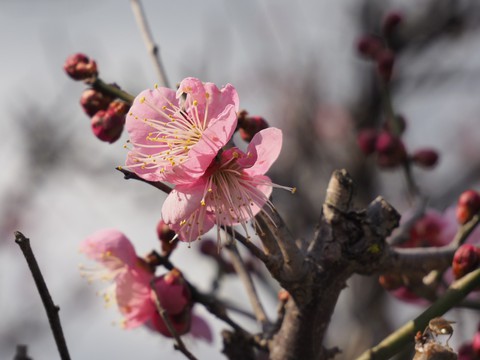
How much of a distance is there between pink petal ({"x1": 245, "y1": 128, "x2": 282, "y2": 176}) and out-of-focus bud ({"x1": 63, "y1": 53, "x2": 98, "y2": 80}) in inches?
19.4

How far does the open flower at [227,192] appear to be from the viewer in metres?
1.38

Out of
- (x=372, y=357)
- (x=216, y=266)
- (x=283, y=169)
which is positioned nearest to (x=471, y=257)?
(x=372, y=357)

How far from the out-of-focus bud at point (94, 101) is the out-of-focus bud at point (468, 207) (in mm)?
924

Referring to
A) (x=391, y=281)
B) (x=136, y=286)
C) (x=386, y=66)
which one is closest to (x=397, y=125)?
(x=386, y=66)

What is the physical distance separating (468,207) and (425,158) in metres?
0.76

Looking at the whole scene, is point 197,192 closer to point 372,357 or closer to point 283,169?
point 372,357

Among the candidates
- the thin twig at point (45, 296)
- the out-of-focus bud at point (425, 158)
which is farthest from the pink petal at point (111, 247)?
the out-of-focus bud at point (425, 158)

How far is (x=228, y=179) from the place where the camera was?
4.87 ft

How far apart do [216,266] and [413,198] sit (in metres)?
0.72

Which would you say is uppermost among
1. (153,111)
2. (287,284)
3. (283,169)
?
(153,111)

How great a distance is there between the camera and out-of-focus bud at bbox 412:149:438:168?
2645 mm

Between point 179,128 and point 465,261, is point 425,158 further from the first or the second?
point 179,128

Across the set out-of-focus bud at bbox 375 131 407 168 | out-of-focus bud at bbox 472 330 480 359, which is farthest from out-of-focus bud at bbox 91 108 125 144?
out-of-focus bud at bbox 375 131 407 168

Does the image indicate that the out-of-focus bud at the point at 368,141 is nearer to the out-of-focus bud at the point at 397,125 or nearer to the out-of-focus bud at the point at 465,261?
the out-of-focus bud at the point at 397,125
